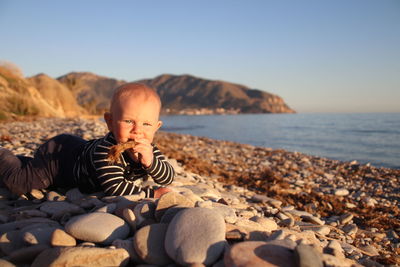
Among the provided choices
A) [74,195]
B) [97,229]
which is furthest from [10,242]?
[74,195]

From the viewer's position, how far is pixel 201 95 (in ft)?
338

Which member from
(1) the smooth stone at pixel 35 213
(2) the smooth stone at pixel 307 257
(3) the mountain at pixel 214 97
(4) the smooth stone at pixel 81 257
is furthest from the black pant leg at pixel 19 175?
(3) the mountain at pixel 214 97

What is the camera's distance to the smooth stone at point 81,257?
1.56m

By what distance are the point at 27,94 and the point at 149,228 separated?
20.2m

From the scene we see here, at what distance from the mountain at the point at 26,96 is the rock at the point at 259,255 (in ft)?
46.2

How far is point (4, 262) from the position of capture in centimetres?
161

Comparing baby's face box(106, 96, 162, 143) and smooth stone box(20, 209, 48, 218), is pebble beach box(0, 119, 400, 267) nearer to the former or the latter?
smooth stone box(20, 209, 48, 218)

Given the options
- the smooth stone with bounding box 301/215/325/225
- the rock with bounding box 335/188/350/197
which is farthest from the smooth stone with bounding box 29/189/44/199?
the rock with bounding box 335/188/350/197

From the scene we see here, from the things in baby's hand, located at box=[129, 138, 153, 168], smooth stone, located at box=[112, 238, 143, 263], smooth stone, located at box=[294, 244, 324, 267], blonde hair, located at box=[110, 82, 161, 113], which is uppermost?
blonde hair, located at box=[110, 82, 161, 113]

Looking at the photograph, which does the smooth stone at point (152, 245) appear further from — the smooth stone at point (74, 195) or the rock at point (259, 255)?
the smooth stone at point (74, 195)

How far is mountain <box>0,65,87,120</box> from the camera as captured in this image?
15.5m

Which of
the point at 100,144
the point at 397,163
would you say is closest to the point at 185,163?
the point at 100,144

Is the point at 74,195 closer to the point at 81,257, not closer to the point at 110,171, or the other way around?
the point at 110,171

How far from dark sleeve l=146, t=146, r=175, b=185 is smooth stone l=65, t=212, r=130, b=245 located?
1096 millimetres
